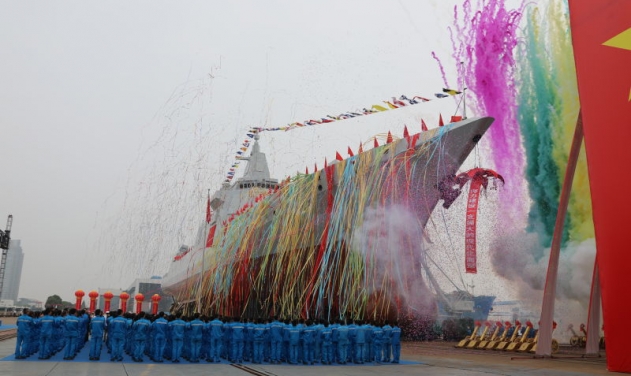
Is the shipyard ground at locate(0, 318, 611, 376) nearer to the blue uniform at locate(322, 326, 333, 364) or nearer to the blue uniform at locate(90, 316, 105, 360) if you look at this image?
the blue uniform at locate(90, 316, 105, 360)

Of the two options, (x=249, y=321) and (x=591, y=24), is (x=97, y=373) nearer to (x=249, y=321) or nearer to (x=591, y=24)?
(x=249, y=321)

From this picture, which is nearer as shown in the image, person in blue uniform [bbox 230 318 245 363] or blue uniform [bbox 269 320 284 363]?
person in blue uniform [bbox 230 318 245 363]

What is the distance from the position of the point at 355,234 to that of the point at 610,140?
7169mm

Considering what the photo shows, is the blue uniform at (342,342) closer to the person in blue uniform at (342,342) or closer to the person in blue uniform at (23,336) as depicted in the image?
the person in blue uniform at (342,342)

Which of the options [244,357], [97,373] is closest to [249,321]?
[244,357]

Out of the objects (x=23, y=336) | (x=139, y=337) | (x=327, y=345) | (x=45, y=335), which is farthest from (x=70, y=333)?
(x=327, y=345)

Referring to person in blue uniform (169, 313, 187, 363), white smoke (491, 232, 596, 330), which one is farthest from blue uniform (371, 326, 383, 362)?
white smoke (491, 232, 596, 330)

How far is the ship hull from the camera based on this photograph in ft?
51.4

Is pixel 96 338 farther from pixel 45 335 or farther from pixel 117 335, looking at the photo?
pixel 45 335

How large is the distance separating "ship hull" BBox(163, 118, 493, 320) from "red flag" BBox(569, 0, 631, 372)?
14.9ft

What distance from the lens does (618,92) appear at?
1055 cm

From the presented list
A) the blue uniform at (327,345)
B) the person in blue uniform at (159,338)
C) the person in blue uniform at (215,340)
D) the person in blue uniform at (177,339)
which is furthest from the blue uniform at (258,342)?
the person in blue uniform at (159,338)

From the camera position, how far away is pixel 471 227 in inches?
612

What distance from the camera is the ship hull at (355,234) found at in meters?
15.7
